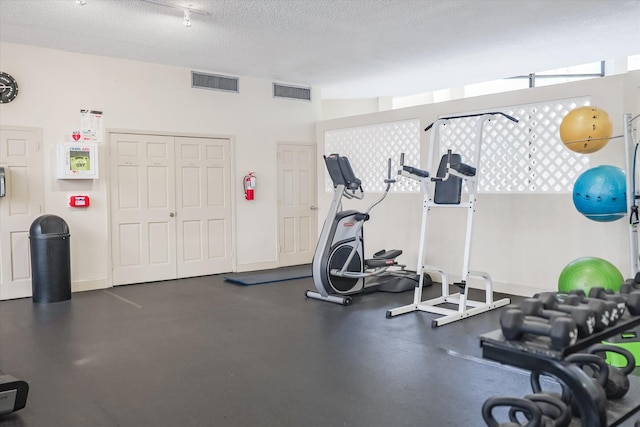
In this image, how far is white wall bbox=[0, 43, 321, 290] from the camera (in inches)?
223

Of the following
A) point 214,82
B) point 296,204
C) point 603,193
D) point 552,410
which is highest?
point 214,82

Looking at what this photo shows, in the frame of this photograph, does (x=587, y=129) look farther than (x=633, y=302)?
Yes

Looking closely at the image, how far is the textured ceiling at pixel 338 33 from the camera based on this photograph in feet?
15.0

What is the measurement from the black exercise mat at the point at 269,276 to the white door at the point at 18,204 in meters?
2.35

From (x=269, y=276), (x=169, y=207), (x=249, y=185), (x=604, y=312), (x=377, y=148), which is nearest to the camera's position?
(x=604, y=312)

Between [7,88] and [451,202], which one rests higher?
[7,88]

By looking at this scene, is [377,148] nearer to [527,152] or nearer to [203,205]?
[527,152]

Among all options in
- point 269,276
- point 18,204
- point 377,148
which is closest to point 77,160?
point 18,204

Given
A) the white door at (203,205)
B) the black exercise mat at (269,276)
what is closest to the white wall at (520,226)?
the black exercise mat at (269,276)

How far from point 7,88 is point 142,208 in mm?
1977

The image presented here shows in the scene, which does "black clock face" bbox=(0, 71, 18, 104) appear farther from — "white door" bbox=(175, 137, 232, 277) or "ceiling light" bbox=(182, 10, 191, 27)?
"ceiling light" bbox=(182, 10, 191, 27)

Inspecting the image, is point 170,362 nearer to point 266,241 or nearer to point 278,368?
point 278,368

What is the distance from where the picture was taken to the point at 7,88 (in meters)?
5.45

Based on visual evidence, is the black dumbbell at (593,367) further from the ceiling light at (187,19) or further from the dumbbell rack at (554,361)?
the ceiling light at (187,19)
